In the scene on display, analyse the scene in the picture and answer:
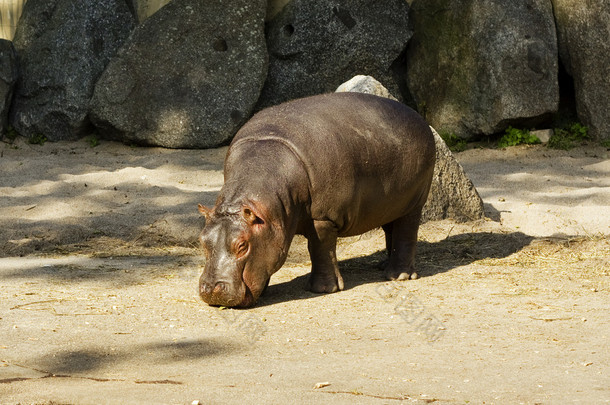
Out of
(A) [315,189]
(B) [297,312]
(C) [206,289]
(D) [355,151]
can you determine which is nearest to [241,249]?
(C) [206,289]

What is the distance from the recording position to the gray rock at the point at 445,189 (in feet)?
27.6

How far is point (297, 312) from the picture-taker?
230 inches

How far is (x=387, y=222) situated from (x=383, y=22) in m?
6.09

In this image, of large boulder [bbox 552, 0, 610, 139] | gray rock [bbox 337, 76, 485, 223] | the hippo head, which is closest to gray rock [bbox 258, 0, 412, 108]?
large boulder [bbox 552, 0, 610, 139]

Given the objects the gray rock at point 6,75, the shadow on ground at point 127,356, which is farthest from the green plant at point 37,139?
the shadow on ground at point 127,356

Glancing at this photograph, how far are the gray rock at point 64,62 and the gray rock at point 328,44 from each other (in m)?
2.13

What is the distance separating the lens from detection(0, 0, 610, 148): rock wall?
39.1 ft

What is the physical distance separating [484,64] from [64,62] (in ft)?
18.0

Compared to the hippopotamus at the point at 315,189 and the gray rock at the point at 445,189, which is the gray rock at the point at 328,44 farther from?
the hippopotamus at the point at 315,189

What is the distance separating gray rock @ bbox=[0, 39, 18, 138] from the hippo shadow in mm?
6480

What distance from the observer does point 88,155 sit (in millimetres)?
11867

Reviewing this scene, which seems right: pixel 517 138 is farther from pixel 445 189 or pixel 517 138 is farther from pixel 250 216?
pixel 250 216

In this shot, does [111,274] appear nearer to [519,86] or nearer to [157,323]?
[157,323]

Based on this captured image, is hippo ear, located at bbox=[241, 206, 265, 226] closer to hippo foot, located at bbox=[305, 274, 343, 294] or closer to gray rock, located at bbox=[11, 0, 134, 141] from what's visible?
hippo foot, located at bbox=[305, 274, 343, 294]
